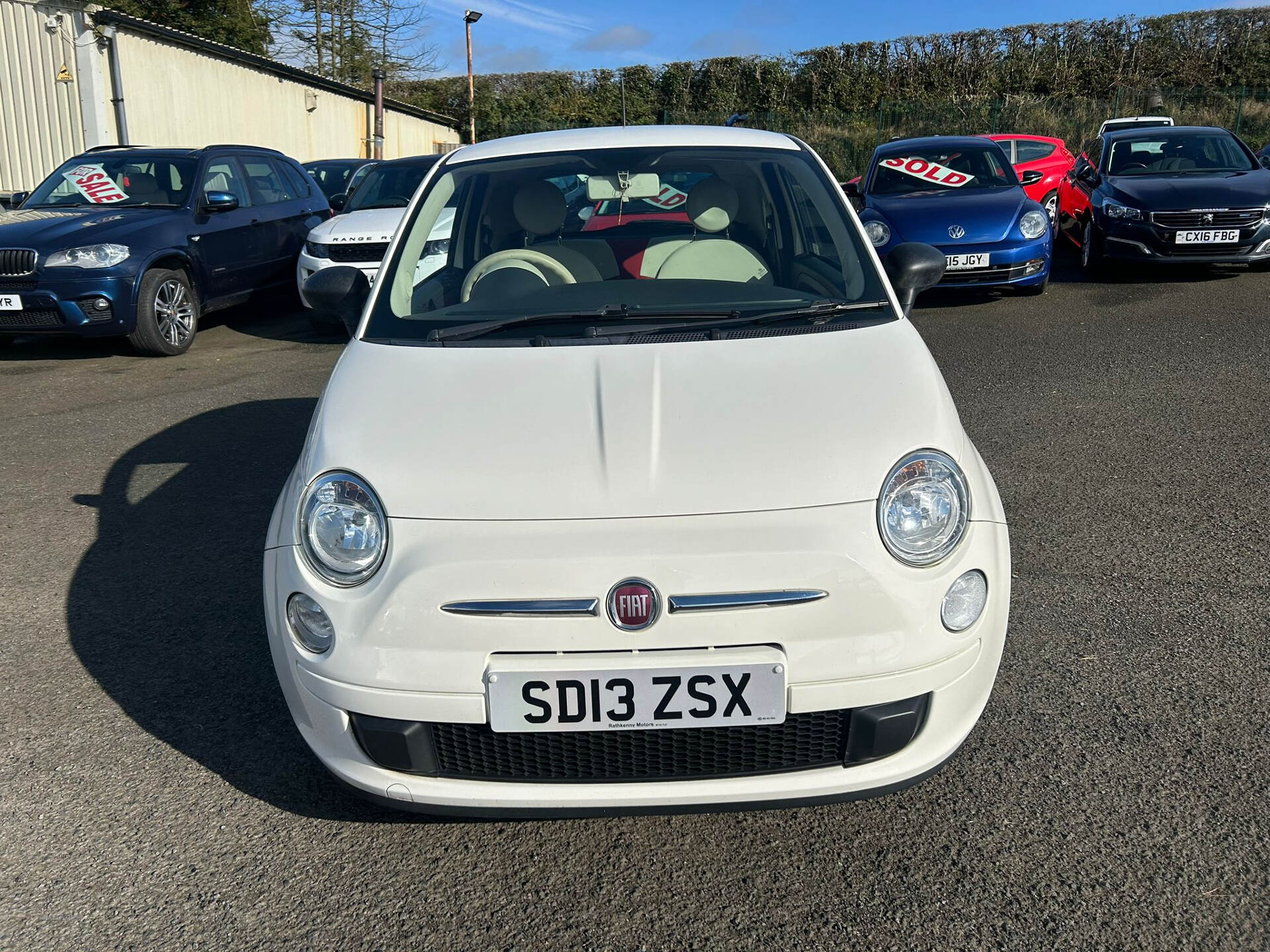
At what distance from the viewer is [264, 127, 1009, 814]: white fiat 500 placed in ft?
6.98

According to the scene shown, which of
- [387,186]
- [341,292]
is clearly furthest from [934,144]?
[341,292]

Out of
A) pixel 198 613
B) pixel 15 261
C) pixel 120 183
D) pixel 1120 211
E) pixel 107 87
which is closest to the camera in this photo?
pixel 198 613

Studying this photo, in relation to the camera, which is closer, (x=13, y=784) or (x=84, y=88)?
(x=13, y=784)

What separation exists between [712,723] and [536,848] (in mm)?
619

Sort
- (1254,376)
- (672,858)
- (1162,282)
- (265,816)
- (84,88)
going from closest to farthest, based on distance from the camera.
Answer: (672,858) → (265,816) → (1254,376) → (1162,282) → (84,88)

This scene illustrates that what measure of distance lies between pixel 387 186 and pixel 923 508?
942 cm

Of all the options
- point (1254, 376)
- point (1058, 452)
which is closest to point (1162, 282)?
point (1254, 376)

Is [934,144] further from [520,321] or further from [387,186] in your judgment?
[520,321]

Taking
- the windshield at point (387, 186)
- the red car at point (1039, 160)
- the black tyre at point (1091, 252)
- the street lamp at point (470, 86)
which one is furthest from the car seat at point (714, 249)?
the street lamp at point (470, 86)

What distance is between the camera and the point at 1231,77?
87.8ft

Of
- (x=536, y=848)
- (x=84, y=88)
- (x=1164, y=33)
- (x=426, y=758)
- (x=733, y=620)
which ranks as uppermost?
(x=1164, y=33)

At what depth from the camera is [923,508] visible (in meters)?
2.28

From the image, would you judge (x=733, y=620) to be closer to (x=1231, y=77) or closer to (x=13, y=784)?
(x=13, y=784)

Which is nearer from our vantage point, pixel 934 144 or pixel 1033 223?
pixel 1033 223
